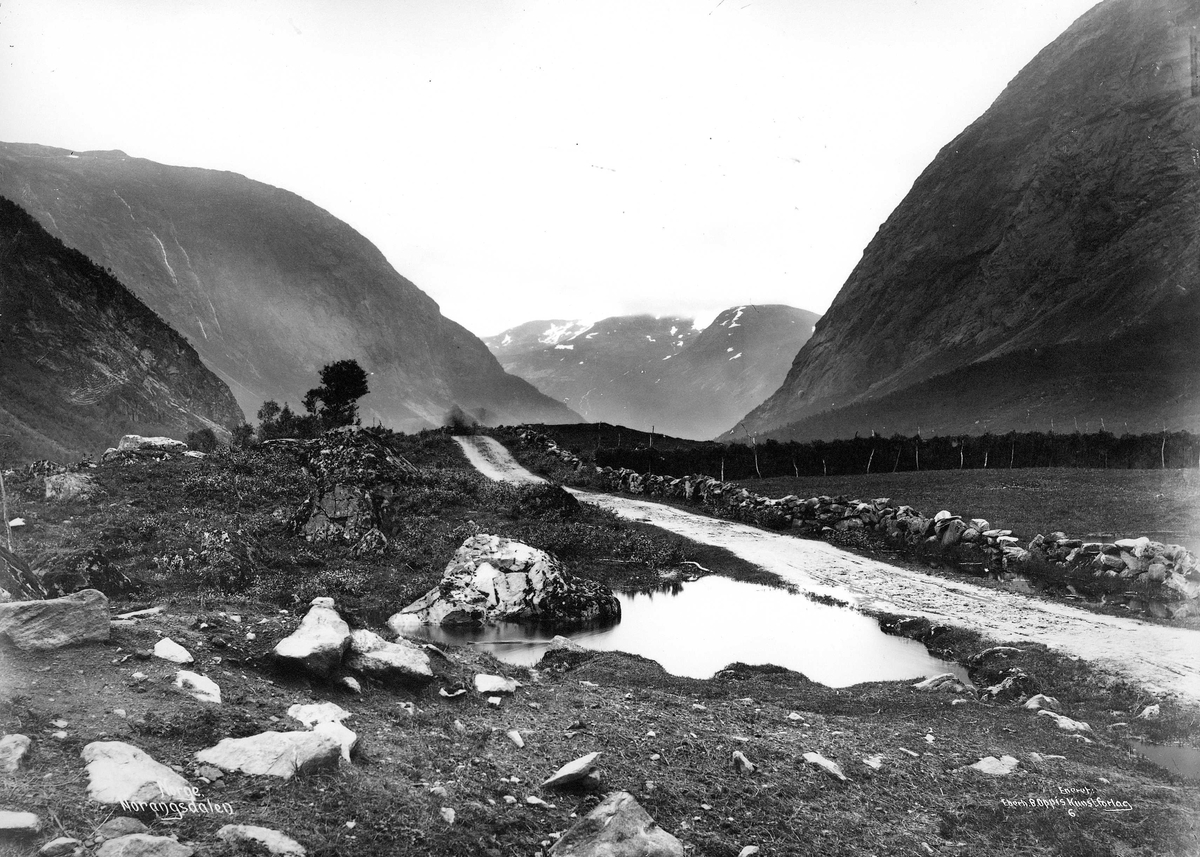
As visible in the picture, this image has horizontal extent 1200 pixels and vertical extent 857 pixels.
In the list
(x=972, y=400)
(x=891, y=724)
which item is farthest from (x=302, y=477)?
(x=972, y=400)

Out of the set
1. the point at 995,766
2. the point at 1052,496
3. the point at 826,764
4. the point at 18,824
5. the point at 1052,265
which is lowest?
the point at 995,766

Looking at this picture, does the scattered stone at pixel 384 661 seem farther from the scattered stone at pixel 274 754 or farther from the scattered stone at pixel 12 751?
the scattered stone at pixel 12 751

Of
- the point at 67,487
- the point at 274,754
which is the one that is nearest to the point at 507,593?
the point at 274,754

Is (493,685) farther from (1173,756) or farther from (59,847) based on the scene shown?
(1173,756)

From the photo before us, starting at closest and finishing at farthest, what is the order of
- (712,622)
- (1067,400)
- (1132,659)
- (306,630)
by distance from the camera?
(306,630) → (1132,659) → (712,622) → (1067,400)

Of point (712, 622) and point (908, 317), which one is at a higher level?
point (908, 317)

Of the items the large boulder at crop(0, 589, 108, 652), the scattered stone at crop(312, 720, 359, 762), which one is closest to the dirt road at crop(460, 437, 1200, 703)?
the scattered stone at crop(312, 720, 359, 762)

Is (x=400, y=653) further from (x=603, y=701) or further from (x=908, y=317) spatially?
(x=908, y=317)
